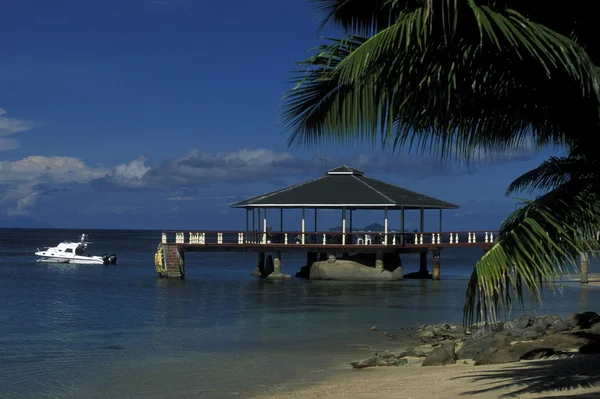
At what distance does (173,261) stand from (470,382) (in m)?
36.7

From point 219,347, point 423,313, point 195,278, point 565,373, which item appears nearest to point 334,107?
point 565,373

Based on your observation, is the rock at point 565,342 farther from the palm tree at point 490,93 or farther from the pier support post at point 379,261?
the pier support post at point 379,261

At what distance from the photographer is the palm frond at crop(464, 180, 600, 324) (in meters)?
6.32

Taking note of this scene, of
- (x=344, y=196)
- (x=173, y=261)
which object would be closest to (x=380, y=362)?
(x=344, y=196)

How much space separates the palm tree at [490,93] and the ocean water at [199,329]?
827 centimetres

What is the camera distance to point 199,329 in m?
24.8

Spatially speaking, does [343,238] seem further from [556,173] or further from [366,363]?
[556,173]

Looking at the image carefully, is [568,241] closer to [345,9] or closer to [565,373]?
[345,9]

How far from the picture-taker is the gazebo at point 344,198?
42719 millimetres

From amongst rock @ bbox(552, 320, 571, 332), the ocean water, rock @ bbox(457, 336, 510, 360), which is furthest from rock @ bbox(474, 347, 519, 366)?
rock @ bbox(552, 320, 571, 332)

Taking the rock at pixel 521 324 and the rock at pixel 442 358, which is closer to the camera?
the rock at pixel 442 358

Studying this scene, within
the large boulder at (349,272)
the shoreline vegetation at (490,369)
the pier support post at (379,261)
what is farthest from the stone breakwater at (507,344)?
the pier support post at (379,261)

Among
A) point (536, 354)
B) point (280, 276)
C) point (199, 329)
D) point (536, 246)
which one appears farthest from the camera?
point (280, 276)

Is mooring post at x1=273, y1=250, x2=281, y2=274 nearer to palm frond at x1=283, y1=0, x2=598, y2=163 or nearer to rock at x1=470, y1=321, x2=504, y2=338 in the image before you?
rock at x1=470, y1=321, x2=504, y2=338
